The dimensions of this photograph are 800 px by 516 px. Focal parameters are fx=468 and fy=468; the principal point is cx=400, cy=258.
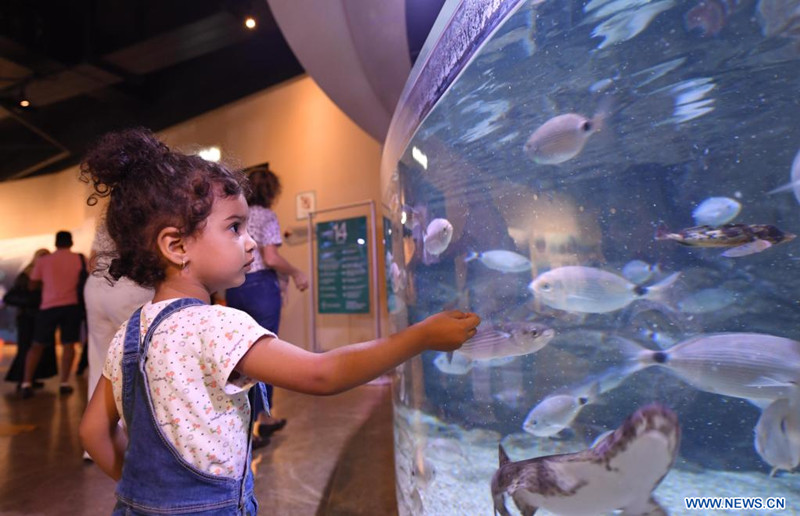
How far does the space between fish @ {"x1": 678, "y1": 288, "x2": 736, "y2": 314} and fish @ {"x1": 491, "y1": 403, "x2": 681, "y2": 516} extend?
183mm

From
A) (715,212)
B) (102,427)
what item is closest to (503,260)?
(715,212)

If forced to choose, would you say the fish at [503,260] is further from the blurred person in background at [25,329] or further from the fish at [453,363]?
the blurred person in background at [25,329]

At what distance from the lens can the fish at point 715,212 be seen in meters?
0.79

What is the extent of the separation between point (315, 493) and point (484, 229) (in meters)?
1.56

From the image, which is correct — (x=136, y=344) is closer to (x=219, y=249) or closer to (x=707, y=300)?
(x=219, y=249)

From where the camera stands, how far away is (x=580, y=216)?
2.86 ft

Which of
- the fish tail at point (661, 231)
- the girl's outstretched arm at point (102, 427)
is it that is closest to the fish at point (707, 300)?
the fish tail at point (661, 231)

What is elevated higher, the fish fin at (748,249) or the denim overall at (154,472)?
the fish fin at (748,249)

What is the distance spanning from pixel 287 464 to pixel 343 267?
262 centimetres

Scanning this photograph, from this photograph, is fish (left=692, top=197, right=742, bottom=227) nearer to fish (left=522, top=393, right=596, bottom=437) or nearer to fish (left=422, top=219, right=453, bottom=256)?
fish (left=522, top=393, right=596, bottom=437)

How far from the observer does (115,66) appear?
528cm

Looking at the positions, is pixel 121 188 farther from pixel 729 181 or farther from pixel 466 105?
pixel 729 181

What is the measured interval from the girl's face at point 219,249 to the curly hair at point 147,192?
15 mm

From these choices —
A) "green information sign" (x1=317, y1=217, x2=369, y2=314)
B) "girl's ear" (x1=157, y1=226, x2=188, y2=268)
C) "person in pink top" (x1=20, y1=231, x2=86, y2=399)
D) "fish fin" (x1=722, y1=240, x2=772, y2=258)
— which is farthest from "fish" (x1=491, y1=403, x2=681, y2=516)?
"person in pink top" (x1=20, y1=231, x2=86, y2=399)
